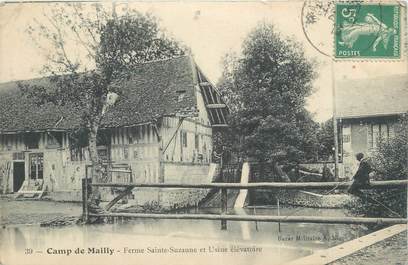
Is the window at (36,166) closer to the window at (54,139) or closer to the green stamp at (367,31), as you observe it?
the window at (54,139)

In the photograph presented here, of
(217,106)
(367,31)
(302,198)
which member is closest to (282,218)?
(302,198)

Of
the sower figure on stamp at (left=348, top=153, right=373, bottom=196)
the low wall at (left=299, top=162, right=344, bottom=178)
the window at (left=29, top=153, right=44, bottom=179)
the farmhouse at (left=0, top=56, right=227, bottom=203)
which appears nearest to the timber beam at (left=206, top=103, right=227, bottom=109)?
the farmhouse at (left=0, top=56, right=227, bottom=203)

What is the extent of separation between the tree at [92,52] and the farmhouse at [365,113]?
1087 millimetres

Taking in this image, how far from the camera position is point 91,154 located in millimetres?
2785

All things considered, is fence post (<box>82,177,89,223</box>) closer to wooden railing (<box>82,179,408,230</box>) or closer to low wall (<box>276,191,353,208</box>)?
wooden railing (<box>82,179,408,230</box>)

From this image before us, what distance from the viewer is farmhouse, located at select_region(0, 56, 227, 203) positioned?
2744mm

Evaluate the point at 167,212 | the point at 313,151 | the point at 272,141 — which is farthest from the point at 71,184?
the point at 313,151

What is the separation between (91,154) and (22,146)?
1.50 feet

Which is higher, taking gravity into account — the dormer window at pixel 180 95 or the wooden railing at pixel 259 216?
the dormer window at pixel 180 95

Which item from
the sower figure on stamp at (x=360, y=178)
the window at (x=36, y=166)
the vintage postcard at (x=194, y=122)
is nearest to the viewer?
the sower figure on stamp at (x=360, y=178)

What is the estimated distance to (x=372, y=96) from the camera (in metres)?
2.72

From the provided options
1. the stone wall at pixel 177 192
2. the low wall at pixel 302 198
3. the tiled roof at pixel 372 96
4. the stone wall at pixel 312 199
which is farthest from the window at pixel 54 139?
the tiled roof at pixel 372 96

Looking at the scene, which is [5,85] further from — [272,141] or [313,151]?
[313,151]

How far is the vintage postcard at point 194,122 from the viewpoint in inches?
106
